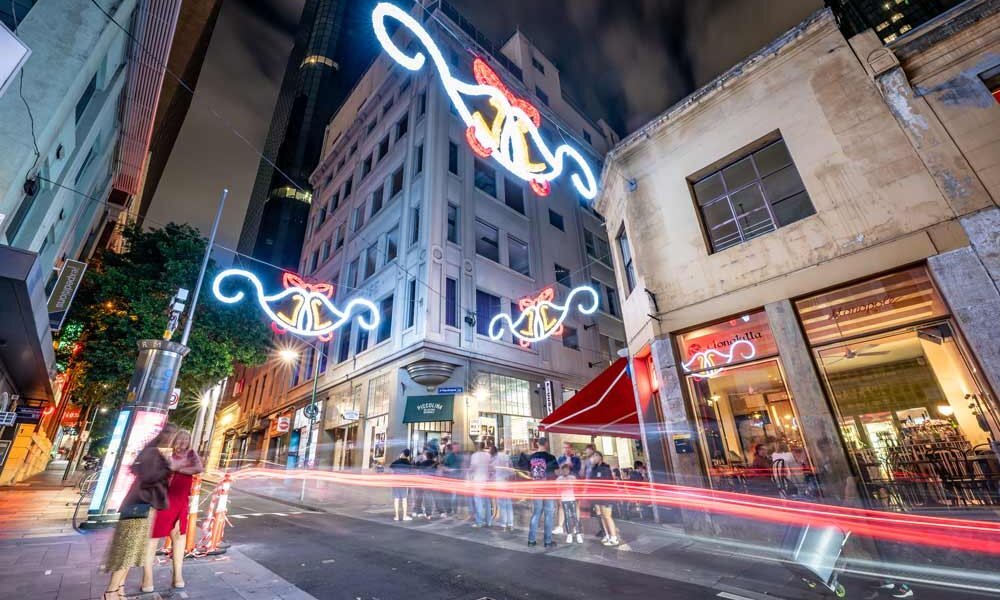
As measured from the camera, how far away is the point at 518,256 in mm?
21781

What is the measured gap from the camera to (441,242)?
58.3 feet

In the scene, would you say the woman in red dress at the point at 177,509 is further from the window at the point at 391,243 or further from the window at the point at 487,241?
the window at the point at 391,243

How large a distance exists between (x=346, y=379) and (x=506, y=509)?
13.9m

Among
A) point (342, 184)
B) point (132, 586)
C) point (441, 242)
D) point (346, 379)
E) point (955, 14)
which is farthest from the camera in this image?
point (342, 184)

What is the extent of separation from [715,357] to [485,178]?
16516 millimetres

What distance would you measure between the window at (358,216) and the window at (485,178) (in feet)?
26.3

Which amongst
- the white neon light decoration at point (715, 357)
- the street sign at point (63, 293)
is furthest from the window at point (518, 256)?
the street sign at point (63, 293)

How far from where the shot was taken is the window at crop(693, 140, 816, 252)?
8367 mm

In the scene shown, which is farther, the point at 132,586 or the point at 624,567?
the point at 624,567

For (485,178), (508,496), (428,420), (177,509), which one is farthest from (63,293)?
(485,178)

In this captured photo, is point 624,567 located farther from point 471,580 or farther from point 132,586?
point 132,586

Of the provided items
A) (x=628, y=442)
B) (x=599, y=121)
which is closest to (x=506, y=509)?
(x=628, y=442)

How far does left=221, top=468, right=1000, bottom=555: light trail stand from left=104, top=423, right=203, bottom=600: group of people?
609cm

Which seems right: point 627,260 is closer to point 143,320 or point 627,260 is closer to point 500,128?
point 500,128
